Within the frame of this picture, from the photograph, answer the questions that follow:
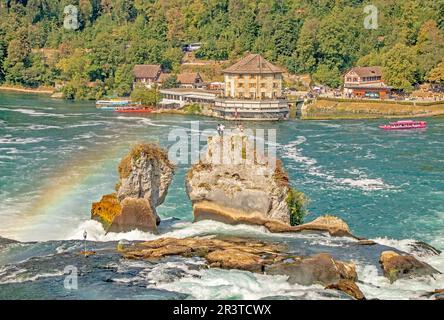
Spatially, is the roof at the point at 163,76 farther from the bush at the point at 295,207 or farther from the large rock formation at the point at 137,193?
the bush at the point at 295,207

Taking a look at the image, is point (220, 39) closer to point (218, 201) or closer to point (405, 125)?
point (405, 125)

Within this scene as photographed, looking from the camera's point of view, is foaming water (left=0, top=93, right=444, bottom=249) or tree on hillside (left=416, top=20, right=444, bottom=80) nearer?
foaming water (left=0, top=93, right=444, bottom=249)

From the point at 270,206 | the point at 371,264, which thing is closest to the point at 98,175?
the point at 270,206

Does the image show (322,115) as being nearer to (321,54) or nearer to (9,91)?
(321,54)

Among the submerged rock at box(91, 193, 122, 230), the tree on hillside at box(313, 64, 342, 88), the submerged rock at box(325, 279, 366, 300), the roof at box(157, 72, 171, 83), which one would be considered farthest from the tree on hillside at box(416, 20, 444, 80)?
the submerged rock at box(325, 279, 366, 300)

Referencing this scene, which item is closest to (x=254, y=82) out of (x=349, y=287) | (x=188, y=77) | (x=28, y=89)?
(x=188, y=77)

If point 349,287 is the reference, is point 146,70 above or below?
above

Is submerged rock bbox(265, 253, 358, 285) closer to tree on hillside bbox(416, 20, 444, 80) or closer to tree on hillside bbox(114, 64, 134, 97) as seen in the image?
tree on hillside bbox(416, 20, 444, 80)
